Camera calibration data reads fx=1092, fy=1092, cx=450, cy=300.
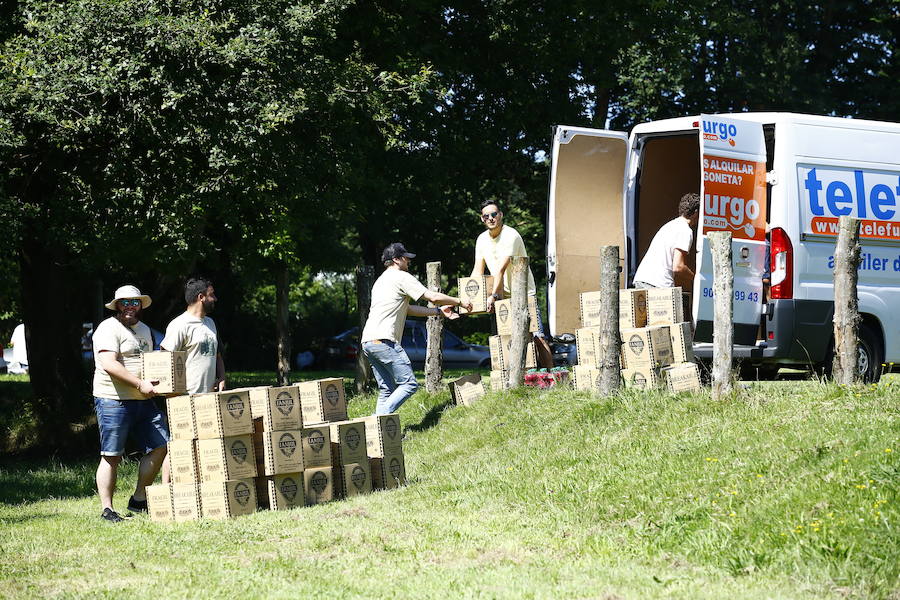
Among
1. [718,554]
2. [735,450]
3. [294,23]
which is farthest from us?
[294,23]

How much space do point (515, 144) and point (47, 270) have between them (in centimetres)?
921

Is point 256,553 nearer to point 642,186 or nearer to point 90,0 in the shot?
point 642,186

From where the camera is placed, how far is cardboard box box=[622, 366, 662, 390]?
10055 millimetres

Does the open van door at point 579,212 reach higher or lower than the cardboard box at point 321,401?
higher

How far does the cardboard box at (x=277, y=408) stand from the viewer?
28.1 feet

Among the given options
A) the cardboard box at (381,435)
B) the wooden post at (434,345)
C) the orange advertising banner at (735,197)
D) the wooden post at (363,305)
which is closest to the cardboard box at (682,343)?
the orange advertising banner at (735,197)

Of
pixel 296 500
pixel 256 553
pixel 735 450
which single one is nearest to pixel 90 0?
pixel 296 500

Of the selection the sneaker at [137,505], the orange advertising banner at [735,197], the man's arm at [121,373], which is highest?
the orange advertising banner at [735,197]

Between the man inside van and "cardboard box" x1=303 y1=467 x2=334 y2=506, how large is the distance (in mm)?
3918

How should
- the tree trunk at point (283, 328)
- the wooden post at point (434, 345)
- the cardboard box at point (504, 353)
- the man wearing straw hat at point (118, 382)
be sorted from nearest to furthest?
the man wearing straw hat at point (118, 382), the cardboard box at point (504, 353), the wooden post at point (434, 345), the tree trunk at point (283, 328)

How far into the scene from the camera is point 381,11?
18875 millimetres

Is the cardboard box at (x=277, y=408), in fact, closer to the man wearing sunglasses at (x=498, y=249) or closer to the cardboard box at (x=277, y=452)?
the cardboard box at (x=277, y=452)

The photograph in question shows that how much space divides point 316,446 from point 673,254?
4078mm

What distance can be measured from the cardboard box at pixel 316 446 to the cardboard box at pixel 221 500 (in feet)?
1.98
